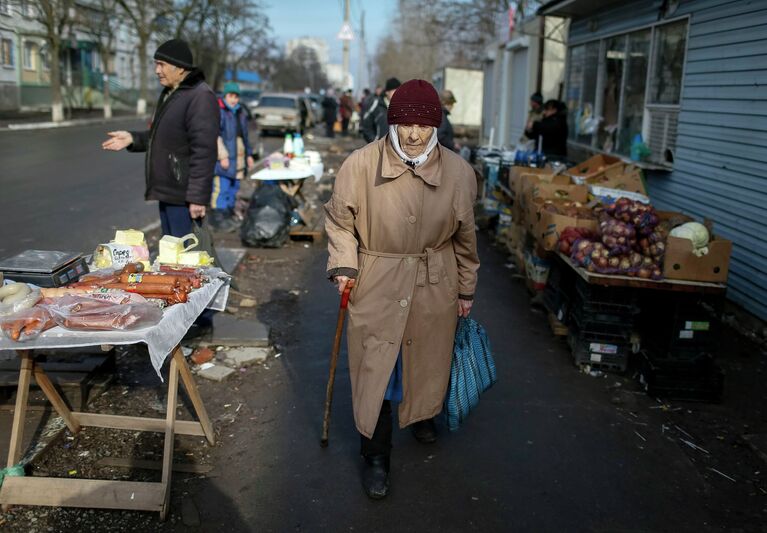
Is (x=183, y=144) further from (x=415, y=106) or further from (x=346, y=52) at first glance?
(x=346, y=52)

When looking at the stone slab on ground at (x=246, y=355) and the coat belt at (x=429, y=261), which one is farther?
the stone slab on ground at (x=246, y=355)

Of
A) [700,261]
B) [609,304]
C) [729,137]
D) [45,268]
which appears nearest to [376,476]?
[45,268]

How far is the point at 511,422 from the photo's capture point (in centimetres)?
455

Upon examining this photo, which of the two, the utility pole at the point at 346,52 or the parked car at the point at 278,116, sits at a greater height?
the utility pole at the point at 346,52

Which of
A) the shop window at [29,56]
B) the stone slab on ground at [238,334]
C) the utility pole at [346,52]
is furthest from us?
the shop window at [29,56]

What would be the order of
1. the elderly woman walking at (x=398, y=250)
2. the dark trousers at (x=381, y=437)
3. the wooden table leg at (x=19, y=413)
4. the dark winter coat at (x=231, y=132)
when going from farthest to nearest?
1. the dark winter coat at (x=231, y=132)
2. the dark trousers at (x=381, y=437)
3. the wooden table leg at (x=19, y=413)
4. the elderly woman walking at (x=398, y=250)

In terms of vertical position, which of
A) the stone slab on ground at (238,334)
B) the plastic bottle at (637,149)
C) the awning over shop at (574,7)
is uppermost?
the awning over shop at (574,7)

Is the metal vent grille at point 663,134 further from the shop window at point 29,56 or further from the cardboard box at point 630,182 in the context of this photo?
the shop window at point 29,56

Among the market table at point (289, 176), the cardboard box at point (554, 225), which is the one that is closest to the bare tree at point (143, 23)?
the market table at point (289, 176)

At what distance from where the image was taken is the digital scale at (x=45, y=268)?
3.80 metres

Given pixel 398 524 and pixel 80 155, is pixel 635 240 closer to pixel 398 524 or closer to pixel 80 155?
pixel 398 524

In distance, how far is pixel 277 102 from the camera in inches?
1190

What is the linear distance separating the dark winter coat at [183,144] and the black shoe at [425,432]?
2.41 m

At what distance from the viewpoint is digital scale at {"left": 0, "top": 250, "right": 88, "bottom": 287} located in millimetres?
3803
